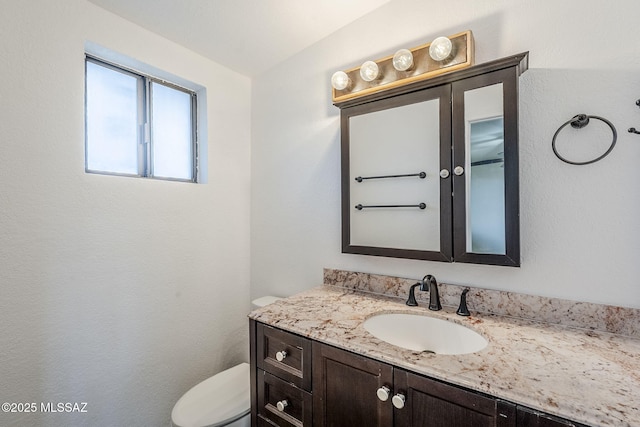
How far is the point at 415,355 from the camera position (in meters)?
0.89

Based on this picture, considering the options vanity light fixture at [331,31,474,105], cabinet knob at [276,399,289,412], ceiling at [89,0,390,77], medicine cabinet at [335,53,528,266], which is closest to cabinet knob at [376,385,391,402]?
cabinet knob at [276,399,289,412]

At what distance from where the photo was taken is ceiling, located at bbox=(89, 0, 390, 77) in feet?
4.78

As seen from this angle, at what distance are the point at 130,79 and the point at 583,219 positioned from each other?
7.34ft

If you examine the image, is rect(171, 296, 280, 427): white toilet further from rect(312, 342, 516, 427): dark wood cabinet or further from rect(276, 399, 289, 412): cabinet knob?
rect(312, 342, 516, 427): dark wood cabinet

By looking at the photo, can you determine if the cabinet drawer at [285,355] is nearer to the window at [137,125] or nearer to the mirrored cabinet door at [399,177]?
the mirrored cabinet door at [399,177]

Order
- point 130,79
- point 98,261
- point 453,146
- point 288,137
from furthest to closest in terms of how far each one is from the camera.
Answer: point 288,137, point 130,79, point 98,261, point 453,146

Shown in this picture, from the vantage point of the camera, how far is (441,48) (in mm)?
1270

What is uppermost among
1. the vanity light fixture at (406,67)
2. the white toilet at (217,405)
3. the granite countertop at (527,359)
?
the vanity light fixture at (406,67)

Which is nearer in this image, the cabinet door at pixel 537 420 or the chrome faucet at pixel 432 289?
the cabinet door at pixel 537 420

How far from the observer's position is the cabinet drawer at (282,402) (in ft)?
3.61

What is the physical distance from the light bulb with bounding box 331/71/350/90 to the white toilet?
1663 mm

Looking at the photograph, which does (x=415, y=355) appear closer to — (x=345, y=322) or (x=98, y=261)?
(x=345, y=322)

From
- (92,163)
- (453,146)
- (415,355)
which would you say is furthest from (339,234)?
(92,163)

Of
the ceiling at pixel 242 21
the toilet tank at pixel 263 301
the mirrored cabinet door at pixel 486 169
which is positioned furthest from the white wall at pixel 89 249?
the mirrored cabinet door at pixel 486 169
